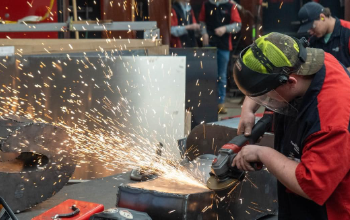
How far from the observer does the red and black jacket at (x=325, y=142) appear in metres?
1.88

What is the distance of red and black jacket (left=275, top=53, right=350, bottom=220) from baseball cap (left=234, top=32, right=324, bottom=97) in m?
0.07

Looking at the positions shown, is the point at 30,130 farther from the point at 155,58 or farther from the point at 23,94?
the point at 155,58

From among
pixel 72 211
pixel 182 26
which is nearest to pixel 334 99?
pixel 72 211

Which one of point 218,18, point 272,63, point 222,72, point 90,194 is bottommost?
point 90,194

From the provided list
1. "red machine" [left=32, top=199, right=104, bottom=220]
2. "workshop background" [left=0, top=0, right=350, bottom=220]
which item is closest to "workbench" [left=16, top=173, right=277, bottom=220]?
"workshop background" [left=0, top=0, right=350, bottom=220]

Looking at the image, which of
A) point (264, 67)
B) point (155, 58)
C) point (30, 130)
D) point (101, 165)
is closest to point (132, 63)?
point (155, 58)

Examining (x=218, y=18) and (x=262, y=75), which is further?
(x=218, y=18)

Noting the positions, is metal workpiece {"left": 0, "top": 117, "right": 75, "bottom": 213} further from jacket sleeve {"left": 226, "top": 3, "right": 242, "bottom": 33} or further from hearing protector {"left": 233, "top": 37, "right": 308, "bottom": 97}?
jacket sleeve {"left": 226, "top": 3, "right": 242, "bottom": 33}

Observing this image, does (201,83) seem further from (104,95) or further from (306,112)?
(306,112)

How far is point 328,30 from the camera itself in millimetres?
4703

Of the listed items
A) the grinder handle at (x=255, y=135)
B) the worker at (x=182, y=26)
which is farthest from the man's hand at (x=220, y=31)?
the grinder handle at (x=255, y=135)

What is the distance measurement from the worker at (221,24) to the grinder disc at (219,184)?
15.7 ft

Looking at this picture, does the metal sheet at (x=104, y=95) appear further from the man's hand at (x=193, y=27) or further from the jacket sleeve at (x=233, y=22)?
the jacket sleeve at (x=233, y=22)

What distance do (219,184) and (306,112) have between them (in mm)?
651
